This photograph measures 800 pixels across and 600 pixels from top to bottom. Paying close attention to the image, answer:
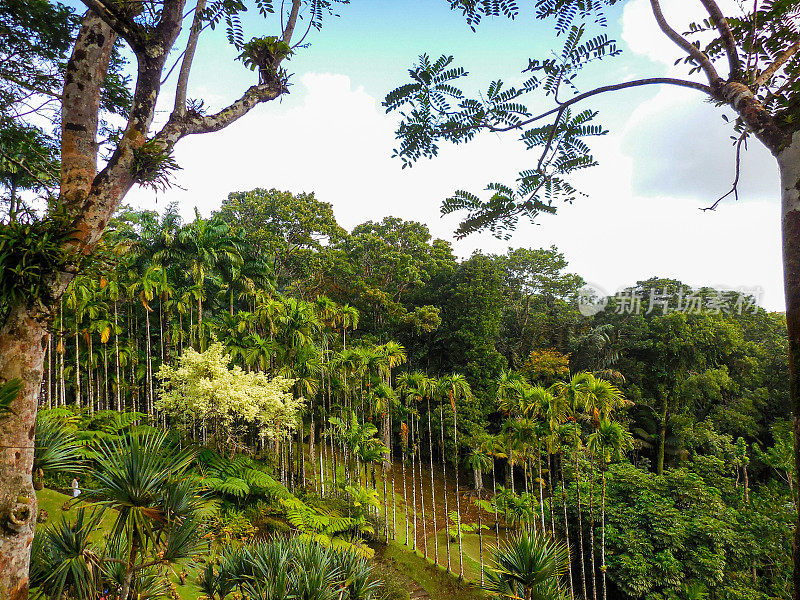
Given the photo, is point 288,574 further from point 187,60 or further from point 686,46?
point 686,46

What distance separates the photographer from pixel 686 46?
204cm

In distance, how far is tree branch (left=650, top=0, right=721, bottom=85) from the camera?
6.64 feet

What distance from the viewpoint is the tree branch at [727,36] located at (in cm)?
195

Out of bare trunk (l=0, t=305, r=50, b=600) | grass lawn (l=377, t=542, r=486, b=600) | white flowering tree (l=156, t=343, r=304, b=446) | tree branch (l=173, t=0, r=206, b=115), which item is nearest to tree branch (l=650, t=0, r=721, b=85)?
tree branch (l=173, t=0, r=206, b=115)

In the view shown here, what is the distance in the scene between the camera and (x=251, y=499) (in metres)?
14.3

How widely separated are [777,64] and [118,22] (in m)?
3.92

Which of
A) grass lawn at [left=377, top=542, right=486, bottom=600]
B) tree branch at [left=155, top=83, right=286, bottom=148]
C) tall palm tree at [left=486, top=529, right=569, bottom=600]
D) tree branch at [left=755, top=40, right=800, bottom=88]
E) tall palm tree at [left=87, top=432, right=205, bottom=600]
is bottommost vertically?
grass lawn at [left=377, top=542, right=486, bottom=600]

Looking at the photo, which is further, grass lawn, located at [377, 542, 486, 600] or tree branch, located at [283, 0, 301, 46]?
grass lawn, located at [377, 542, 486, 600]

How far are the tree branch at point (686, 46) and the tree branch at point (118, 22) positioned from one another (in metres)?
3.31

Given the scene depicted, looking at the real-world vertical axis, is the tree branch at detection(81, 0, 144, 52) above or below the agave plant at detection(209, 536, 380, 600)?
above

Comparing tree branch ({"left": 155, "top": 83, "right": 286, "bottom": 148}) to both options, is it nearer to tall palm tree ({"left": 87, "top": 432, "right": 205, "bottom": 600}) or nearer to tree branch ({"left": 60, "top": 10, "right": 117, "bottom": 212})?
tree branch ({"left": 60, "top": 10, "right": 117, "bottom": 212})

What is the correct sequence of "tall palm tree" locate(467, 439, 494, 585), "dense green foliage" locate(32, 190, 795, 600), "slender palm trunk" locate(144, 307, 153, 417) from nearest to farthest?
"dense green foliage" locate(32, 190, 795, 600) → "tall palm tree" locate(467, 439, 494, 585) → "slender palm trunk" locate(144, 307, 153, 417)

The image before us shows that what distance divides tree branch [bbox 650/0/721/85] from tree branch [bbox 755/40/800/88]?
0.17m

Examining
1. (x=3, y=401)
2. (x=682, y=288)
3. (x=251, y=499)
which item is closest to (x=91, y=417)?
(x=251, y=499)
